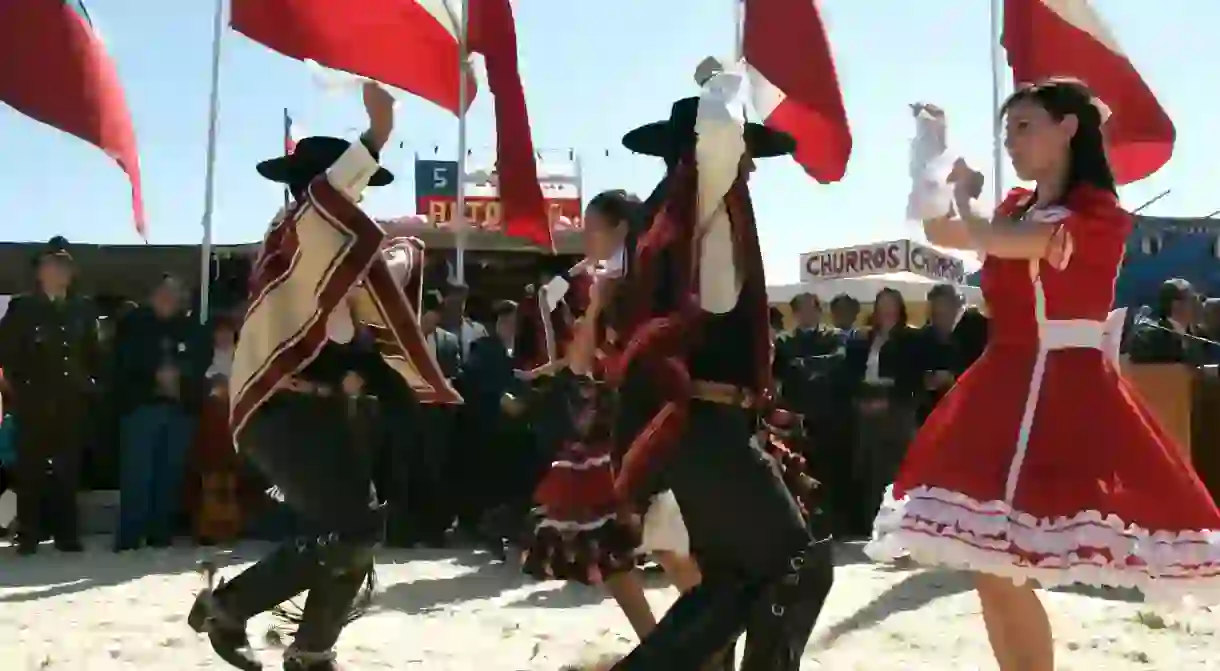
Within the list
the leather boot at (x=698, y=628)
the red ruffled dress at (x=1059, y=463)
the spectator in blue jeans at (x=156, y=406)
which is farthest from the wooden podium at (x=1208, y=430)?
the spectator in blue jeans at (x=156, y=406)

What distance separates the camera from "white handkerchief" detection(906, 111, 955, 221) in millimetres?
2668

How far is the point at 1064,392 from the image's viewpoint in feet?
8.88

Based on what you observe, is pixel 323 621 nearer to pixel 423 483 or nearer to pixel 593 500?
pixel 593 500

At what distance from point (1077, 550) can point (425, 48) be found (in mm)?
5448

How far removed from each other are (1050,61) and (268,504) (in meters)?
5.35

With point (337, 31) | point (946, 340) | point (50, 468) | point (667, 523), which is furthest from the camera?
point (50, 468)

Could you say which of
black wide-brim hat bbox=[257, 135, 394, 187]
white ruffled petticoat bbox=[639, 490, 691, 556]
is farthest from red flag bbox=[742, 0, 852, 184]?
white ruffled petticoat bbox=[639, 490, 691, 556]

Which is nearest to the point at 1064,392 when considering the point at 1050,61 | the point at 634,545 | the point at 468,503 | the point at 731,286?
the point at 731,286

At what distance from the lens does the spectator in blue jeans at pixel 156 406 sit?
24.4 ft

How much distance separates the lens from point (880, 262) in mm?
15906

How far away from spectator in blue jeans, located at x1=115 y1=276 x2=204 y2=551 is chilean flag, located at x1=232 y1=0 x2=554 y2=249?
211cm

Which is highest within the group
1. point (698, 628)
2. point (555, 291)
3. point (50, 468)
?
point (555, 291)

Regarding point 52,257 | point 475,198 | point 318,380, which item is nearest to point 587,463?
point 318,380

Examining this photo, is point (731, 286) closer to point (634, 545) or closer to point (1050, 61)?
point (634, 545)
